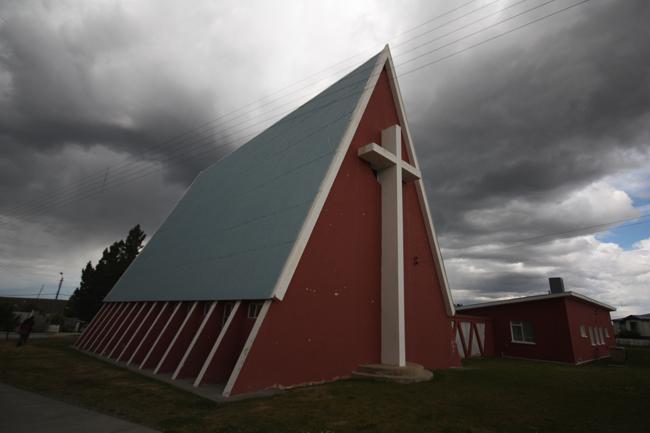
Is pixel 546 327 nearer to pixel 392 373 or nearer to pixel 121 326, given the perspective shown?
pixel 392 373

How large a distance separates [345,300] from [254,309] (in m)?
3.09

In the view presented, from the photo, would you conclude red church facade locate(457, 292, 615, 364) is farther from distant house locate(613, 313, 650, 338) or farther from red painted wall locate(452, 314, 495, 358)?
distant house locate(613, 313, 650, 338)

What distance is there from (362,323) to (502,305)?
17.4 meters

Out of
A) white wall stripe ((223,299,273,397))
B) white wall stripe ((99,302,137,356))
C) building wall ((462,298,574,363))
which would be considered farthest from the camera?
building wall ((462,298,574,363))

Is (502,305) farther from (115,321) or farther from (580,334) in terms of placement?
(115,321)

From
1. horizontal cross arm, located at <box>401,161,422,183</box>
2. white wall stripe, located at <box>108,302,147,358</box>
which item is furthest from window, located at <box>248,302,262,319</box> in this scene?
white wall stripe, located at <box>108,302,147,358</box>

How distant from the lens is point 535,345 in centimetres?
2225

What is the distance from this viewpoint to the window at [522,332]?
22.9 meters

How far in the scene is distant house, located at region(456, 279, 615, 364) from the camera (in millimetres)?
21156

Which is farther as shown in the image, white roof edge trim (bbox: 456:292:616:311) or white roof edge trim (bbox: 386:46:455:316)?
white roof edge trim (bbox: 456:292:616:311)

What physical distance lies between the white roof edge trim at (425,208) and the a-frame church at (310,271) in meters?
0.06

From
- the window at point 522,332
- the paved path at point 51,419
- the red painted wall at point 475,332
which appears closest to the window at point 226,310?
the paved path at point 51,419

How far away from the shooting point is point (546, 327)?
867 inches

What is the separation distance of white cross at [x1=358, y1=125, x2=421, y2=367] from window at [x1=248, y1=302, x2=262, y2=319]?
15.2 ft
